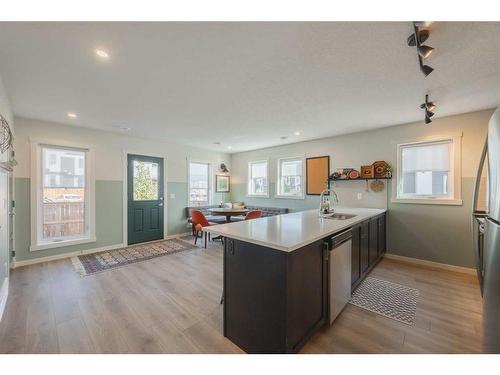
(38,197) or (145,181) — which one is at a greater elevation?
(145,181)

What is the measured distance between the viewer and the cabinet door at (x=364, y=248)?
9.32 feet

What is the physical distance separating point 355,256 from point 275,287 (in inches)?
61.8

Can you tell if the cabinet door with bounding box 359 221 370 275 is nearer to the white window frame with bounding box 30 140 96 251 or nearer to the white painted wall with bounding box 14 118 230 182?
the white painted wall with bounding box 14 118 230 182

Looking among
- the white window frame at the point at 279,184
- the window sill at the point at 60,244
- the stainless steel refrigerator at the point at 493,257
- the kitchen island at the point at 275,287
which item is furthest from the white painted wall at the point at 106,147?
the stainless steel refrigerator at the point at 493,257

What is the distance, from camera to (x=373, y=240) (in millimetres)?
3359

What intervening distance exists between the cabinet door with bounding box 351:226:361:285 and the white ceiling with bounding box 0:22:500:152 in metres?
1.72

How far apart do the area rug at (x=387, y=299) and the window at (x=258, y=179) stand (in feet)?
12.3

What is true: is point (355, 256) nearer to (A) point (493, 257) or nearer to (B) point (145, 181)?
(A) point (493, 257)

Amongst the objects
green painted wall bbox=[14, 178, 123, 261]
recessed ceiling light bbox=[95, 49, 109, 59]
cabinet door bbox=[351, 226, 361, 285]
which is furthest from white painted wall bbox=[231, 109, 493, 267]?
green painted wall bbox=[14, 178, 123, 261]

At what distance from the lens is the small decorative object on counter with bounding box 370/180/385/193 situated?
4164 mm

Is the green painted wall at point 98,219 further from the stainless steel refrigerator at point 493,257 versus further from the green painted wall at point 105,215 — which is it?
the stainless steel refrigerator at point 493,257

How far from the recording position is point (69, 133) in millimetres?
4113

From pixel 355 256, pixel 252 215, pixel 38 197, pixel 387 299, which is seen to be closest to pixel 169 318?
pixel 355 256
